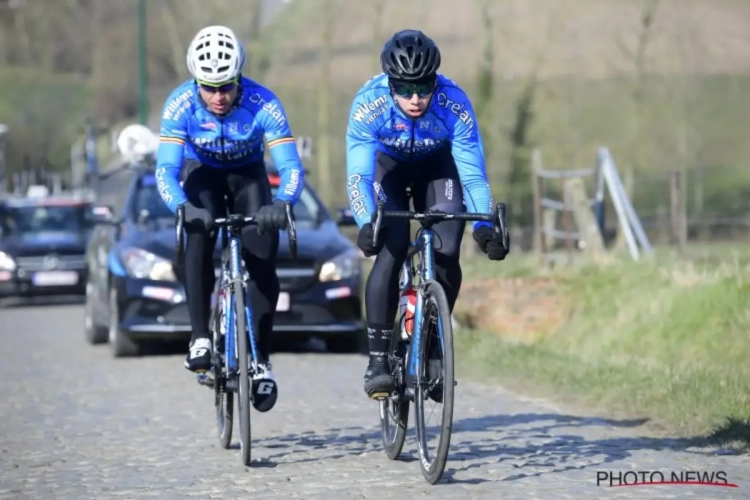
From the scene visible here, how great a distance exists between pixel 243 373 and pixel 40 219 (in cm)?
1790

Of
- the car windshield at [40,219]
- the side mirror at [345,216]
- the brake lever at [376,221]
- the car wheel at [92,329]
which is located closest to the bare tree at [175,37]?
the car windshield at [40,219]

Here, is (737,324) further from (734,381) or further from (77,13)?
(77,13)

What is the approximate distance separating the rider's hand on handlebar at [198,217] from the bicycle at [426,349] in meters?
1.05

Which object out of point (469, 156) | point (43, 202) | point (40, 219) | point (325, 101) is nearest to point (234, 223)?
point (469, 156)

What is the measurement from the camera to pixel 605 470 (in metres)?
6.91

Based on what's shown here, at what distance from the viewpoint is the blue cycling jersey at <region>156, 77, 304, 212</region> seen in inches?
313

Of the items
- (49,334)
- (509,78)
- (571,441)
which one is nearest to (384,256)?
(571,441)

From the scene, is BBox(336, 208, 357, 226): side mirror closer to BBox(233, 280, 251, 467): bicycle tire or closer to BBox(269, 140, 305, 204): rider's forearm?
BBox(269, 140, 305, 204): rider's forearm

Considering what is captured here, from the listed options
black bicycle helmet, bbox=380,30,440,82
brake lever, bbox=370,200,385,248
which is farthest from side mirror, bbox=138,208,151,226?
brake lever, bbox=370,200,385,248

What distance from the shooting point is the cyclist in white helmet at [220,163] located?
7801mm

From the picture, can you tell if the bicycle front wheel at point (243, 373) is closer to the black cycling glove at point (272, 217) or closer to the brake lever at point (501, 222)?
the black cycling glove at point (272, 217)

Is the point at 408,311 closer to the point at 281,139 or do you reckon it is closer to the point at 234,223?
the point at 234,223

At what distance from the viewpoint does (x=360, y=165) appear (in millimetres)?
7082

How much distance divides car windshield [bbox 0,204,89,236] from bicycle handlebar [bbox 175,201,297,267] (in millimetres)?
16758
